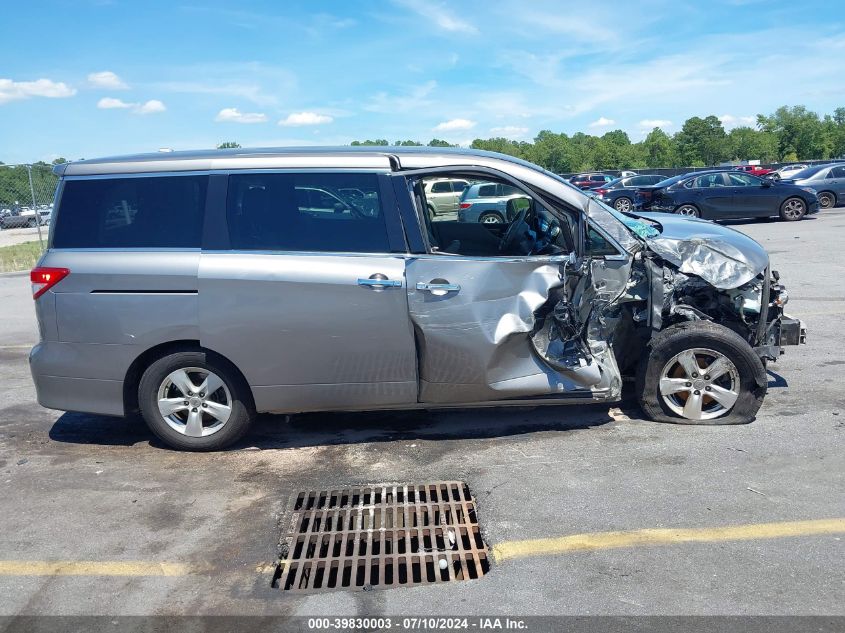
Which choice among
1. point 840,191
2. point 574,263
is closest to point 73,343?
point 574,263

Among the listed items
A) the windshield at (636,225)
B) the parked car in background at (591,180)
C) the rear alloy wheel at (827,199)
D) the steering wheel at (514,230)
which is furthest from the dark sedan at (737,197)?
the steering wheel at (514,230)

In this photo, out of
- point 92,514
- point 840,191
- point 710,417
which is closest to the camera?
point 92,514

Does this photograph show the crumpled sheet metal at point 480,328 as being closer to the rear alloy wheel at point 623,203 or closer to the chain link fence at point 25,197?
the chain link fence at point 25,197

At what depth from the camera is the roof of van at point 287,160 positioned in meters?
4.91

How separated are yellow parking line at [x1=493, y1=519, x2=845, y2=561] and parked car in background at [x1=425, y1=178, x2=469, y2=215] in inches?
97.5

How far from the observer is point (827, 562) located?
344 cm

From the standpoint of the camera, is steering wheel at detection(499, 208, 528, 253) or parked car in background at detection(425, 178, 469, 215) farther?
steering wheel at detection(499, 208, 528, 253)

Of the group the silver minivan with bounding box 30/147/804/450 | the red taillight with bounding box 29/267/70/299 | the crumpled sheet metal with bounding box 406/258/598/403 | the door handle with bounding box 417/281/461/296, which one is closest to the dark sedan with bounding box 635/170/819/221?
the silver minivan with bounding box 30/147/804/450

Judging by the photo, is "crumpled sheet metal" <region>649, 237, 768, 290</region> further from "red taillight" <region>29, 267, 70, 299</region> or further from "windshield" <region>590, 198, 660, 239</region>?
"red taillight" <region>29, 267, 70, 299</region>

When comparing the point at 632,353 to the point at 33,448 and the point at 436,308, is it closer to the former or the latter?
the point at 436,308

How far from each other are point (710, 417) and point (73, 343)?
4542 mm

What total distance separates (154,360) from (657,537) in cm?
347

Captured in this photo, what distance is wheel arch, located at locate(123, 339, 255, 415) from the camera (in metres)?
4.97

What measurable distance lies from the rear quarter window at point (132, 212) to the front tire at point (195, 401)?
83cm
